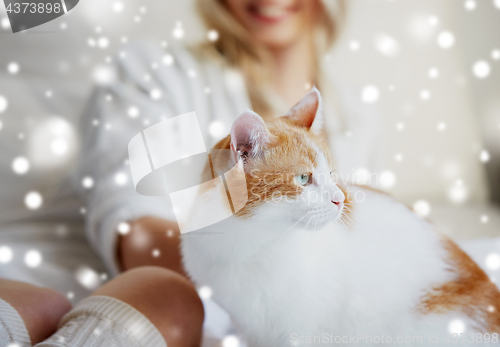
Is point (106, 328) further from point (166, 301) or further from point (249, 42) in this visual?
point (249, 42)

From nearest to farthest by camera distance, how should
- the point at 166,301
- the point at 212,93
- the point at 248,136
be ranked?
the point at 248,136 < the point at 166,301 < the point at 212,93

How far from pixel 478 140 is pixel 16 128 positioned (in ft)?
3.59

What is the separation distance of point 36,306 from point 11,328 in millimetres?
57

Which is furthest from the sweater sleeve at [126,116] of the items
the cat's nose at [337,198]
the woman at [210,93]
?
the cat's nose at [337,198]

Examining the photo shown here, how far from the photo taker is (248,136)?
323 mm

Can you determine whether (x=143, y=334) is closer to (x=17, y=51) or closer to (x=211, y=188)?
(x=211, y=188)

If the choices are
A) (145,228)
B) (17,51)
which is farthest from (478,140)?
(17,51)

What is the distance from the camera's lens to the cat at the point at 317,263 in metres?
0.34

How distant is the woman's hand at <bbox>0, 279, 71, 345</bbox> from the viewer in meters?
0.42

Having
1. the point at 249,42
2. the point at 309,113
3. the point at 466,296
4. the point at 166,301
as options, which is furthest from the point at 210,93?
the point at 466,296

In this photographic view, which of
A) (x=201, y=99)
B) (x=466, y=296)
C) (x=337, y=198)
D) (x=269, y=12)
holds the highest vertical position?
(x=269, y=12)

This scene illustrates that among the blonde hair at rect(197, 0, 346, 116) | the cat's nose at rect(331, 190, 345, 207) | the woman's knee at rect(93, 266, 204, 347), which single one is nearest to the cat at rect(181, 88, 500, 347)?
the cat's nose at rect(331, 190, 345, 207)

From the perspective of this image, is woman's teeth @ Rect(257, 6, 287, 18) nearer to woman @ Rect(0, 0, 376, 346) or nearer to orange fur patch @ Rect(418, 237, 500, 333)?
woman @ Rect(0, 0, 376, 346)

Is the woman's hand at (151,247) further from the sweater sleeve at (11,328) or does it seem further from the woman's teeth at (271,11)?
the woman's teeth at (271,11)
